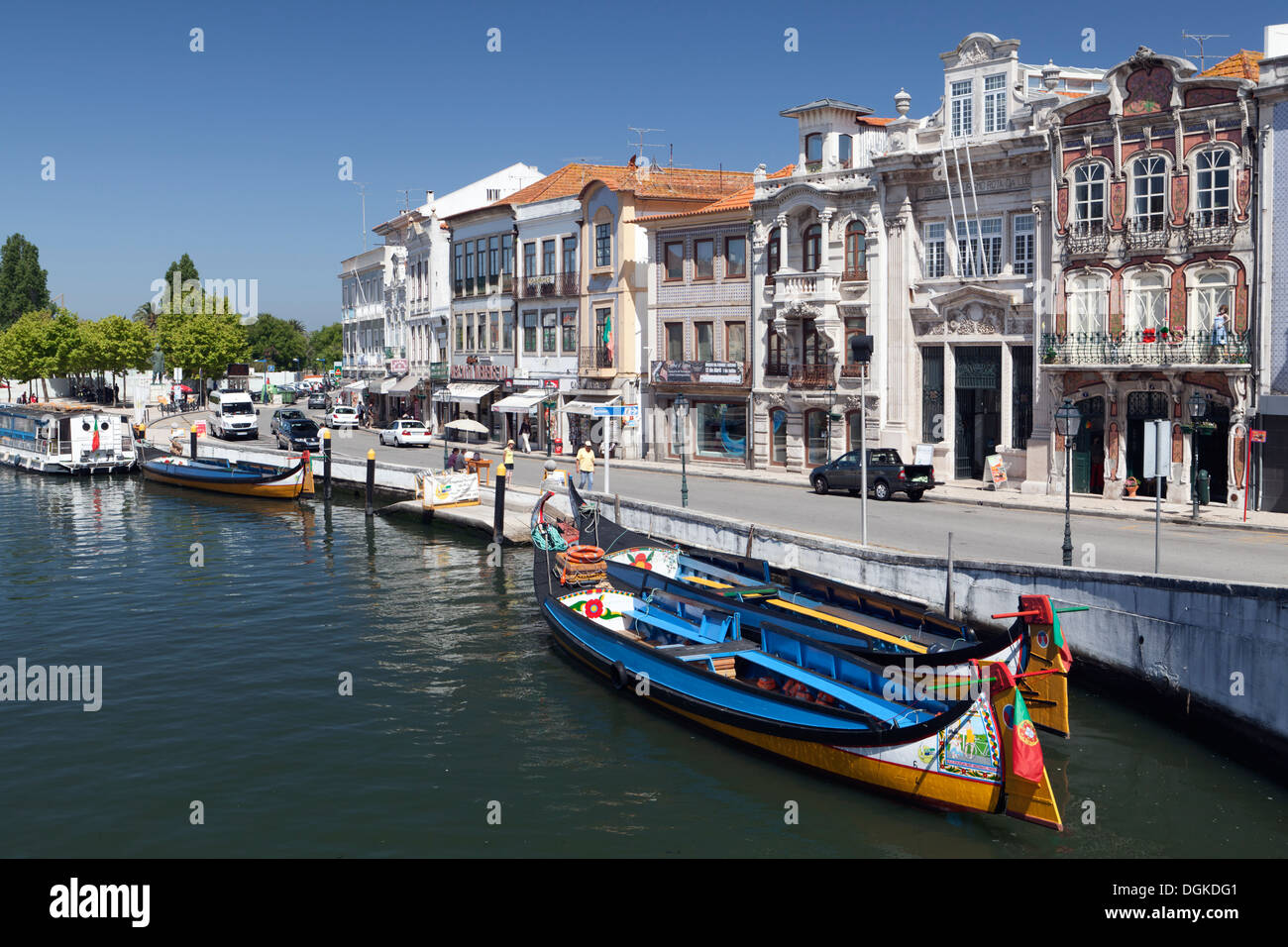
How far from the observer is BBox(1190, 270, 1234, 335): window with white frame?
36.1 metres

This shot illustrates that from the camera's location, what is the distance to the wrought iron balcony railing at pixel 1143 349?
35531mm

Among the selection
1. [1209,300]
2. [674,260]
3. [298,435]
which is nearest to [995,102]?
[1209,300]

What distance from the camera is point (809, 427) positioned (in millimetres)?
48969

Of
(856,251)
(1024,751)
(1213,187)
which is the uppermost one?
(1213,187)

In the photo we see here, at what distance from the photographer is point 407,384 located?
268 feet

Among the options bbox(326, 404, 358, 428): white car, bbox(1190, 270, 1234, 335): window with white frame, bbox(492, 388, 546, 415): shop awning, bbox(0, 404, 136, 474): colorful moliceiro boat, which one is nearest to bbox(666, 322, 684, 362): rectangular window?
bbox(492, 388, 546, 415): shop awning

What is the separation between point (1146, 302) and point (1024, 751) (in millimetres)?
25623

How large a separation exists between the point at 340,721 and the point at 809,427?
3045 centimetres

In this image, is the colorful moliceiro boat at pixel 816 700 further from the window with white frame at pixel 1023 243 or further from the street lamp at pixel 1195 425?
the window with white frame at pixel 1023 243

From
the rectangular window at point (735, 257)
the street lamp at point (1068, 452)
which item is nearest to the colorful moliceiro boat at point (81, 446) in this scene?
the rectangular window at point (735, 257)

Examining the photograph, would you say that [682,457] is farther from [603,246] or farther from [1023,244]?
[603,246]

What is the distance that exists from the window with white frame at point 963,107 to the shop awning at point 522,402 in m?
27.1

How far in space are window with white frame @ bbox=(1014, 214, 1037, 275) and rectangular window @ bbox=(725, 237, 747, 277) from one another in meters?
13.4
